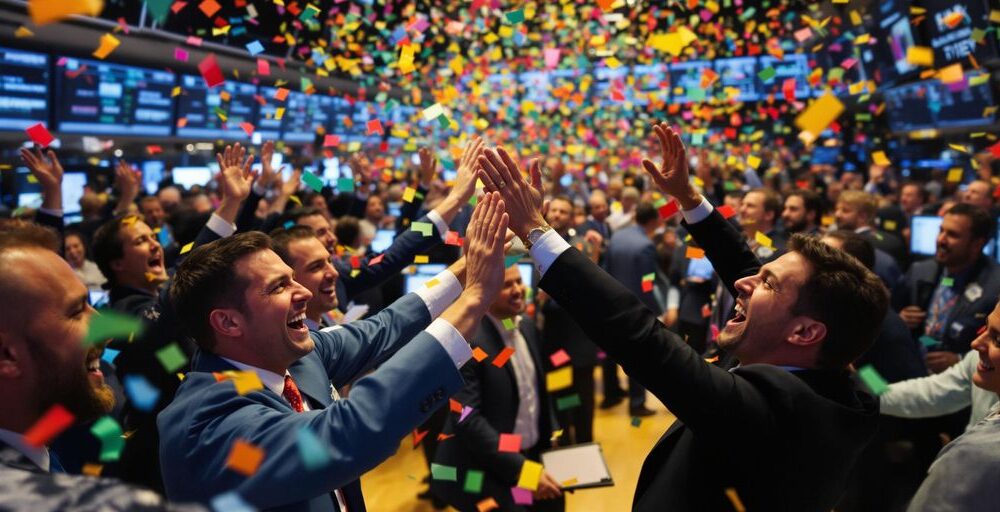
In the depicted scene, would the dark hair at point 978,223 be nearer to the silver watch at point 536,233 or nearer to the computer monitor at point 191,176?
the silver watch at point 536,233

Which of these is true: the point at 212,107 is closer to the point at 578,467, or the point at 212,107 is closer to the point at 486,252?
the point at 578,467

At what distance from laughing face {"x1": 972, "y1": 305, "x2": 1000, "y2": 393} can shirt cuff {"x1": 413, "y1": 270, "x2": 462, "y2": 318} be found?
1.42m

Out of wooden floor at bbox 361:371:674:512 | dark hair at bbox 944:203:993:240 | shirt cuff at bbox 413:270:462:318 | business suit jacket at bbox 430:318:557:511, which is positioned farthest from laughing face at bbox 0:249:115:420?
dark hair at bbox 944:203:993:240

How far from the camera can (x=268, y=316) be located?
179cm

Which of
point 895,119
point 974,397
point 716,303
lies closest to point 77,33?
point 716,303

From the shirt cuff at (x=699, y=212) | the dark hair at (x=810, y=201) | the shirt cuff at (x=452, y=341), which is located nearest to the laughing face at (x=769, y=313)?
the shirt cuff at (x=699, y=212)

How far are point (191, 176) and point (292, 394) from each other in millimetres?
8512

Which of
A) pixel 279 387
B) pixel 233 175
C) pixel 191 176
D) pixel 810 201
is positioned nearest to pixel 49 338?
pixel 279 387

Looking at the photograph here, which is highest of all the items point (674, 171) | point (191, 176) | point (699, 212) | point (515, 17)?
point (515, 17)

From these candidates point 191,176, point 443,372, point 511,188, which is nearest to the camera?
point 443,372

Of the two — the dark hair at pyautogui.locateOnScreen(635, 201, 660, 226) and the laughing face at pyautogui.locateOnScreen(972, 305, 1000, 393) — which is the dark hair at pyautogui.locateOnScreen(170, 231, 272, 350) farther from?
the dark hair at pyautogui.locateOnScreen(635, 201, 660, 226)

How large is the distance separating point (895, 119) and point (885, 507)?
930 cm

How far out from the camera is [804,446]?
1576 millimetres

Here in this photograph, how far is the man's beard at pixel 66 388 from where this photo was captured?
126 centimetres
